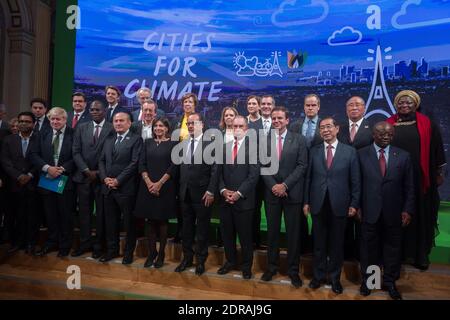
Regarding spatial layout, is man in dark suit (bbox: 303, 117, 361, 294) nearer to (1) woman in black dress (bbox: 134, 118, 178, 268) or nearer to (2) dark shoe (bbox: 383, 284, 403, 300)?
(2) dark shoe (bbox: 383, 284, 403, 300)

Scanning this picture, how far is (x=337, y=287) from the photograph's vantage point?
299cm

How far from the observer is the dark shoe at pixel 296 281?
3.09 m

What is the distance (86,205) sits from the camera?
3723 mm

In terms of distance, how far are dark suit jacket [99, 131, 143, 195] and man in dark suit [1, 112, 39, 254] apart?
2.83ft

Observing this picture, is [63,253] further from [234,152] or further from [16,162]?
[234,152]

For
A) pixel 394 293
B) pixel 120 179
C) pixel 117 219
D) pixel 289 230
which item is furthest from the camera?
pixel 117 219

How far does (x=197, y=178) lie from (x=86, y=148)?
1.19 meters

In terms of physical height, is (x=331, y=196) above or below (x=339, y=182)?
below

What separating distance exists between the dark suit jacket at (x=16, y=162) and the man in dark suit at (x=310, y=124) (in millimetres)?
2617

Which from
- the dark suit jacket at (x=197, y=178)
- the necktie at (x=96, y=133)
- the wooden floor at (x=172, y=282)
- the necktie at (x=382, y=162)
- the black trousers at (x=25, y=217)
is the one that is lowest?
the wooden floor at (x=172, y=282)

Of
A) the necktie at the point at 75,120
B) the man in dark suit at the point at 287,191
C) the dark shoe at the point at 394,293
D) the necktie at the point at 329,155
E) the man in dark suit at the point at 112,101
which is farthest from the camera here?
the necktie at the point at 75,120

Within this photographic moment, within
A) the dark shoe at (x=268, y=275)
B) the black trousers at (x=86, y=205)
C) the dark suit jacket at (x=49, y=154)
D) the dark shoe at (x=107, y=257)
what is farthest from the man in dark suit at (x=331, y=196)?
the dark suit jacket at (x=49, y=154)

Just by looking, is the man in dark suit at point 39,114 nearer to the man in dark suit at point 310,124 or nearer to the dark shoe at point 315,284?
the man in dark suit at point 310,124

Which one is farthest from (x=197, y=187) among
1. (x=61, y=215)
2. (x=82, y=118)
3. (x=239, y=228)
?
(x=82, y=118)
